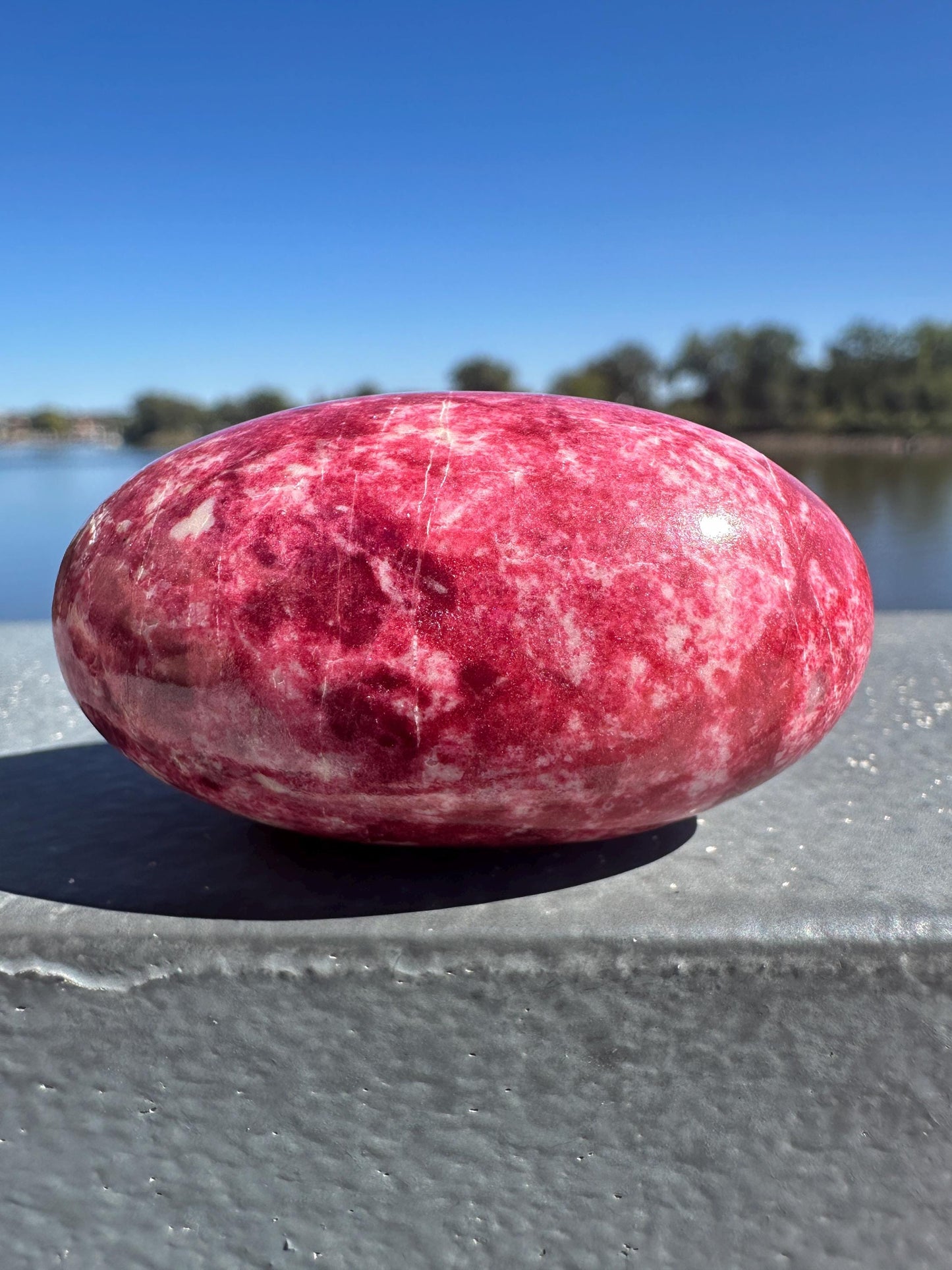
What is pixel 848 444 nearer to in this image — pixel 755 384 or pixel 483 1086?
pixel 755 384

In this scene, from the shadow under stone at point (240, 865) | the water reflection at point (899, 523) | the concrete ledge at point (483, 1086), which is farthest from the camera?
the water reflection at point (899, 523)

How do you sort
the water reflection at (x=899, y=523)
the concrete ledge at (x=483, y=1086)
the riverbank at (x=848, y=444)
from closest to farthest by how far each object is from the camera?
1. the concrete ledge at (x=483, y=1086)
2. the water reflection at (x=899, y=523)
3. the riverbank at (x=848, y=444)

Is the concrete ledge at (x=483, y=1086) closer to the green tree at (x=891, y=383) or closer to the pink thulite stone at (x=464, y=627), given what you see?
the pink thulite stone at (x=464, y=627)

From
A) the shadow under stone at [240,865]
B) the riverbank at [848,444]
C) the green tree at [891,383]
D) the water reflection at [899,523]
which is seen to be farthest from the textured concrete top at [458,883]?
the green tree at [891,383]

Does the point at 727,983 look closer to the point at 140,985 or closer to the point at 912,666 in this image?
the point at 140,985

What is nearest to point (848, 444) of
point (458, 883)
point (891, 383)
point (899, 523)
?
point (891, 383)

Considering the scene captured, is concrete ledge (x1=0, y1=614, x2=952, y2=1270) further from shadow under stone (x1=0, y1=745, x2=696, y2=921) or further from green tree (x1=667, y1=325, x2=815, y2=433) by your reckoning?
green tree (x1=667, y1=325, x2=815, y2=433)

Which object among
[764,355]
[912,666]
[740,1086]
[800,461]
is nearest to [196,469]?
[740,1086]
